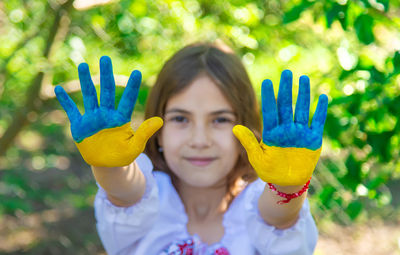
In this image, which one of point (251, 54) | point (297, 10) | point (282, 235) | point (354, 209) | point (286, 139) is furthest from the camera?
point (251, 54)

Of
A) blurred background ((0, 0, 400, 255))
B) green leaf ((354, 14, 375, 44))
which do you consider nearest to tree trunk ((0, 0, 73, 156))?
blurred background ((0, 0, 400, 255))

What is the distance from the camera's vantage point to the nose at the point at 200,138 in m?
1.45

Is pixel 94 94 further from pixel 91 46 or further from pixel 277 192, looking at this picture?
pixel 91 46

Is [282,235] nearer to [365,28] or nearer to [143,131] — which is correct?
[143,131]

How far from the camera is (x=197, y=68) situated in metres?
1.57

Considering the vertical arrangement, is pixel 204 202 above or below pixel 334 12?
below

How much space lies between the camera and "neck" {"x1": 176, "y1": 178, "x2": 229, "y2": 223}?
64.3 inches

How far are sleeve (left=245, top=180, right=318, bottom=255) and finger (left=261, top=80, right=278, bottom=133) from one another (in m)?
0.41

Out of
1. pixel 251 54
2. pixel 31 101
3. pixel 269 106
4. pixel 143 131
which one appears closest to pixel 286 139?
pixel 269 106

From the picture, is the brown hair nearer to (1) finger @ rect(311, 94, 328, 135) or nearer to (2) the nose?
(2) the nose

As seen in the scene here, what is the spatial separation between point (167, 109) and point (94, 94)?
46 cm

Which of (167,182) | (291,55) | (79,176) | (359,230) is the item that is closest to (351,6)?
(291,55)

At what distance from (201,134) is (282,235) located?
1.32 feet

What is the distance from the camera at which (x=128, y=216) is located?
1.43 metres
